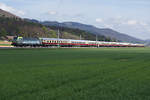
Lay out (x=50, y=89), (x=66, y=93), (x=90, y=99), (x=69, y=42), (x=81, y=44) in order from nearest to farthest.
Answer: (x=90, y=99), (x=66, y=93), (x=50, y=89), (x=69, y=42), (x=81, y=44)

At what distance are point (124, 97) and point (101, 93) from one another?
823 millimetres

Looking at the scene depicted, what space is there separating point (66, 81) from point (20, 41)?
58901 mm

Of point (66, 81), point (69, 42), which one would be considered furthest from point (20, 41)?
point (66, 81)

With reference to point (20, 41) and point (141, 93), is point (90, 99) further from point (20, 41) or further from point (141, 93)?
point (20, 41)

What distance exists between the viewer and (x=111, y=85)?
31.6ft

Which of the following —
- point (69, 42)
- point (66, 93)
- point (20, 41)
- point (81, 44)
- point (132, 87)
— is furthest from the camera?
point (81, 44)

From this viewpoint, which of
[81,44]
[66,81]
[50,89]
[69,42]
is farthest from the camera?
[81,44]

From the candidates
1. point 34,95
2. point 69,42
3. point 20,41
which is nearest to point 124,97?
point 34,95

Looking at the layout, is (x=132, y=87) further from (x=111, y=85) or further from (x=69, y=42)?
(x=69, y=42)

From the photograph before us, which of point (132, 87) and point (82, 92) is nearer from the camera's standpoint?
point (82, 92)

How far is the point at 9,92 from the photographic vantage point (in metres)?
7.90

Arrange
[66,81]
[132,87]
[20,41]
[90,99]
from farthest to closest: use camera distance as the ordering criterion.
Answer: [20,41], [66,81], [132,87], [90,99]

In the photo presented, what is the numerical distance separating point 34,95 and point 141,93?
11.7 feet

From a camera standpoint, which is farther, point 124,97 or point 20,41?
point 20,41
